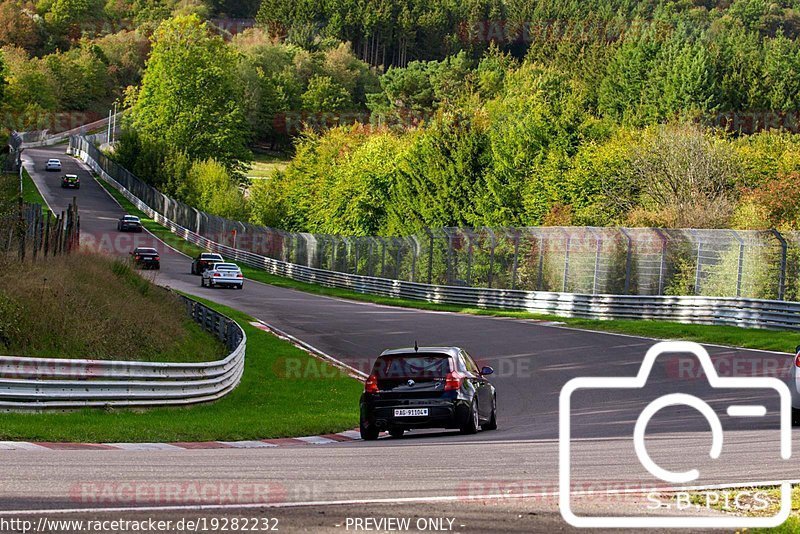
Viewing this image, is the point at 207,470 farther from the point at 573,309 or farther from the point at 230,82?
the point at 230,82

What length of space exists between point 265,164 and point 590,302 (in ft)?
387

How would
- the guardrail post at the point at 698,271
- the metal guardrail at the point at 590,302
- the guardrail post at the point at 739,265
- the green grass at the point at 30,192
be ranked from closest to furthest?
the metal guardrail at the point at 590,302 < the guardrail post at the point at 739,265 < the guardrail post at the point at 698,271 < the green grass at the point at 30,192

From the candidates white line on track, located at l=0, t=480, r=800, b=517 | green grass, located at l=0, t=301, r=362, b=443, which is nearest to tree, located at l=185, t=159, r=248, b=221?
green grass, located at l=0, t=301, r=362, b=443

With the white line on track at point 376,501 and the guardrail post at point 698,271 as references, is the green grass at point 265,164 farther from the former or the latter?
the white line on track at point 376,501

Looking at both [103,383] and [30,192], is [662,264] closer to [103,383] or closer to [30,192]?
[103,383]

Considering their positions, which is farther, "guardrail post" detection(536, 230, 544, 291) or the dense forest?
the dense forest

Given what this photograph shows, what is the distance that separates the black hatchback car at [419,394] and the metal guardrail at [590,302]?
1728cm

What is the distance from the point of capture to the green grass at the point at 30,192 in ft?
290

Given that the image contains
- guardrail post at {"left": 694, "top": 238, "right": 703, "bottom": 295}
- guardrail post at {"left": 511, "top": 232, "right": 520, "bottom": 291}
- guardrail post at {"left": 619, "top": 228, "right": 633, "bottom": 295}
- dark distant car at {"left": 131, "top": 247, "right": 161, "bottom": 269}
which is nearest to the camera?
guardrail post at {"left": 694, "top": 238, "right": 703, "bottom": 295}

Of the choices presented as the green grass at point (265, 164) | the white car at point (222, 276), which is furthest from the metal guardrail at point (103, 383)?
the green grass at point (265, 164)

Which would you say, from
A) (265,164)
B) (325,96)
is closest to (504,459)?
(265,164)

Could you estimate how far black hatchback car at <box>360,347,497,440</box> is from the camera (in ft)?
56.0

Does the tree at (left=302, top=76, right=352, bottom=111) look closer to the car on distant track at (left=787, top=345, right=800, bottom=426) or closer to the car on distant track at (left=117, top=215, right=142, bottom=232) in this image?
the car on distant track at (left=117, top=215, right=142, bottom=232)
